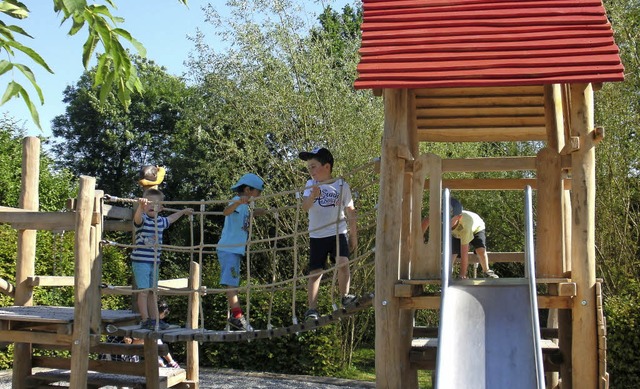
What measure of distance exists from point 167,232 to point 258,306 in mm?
7915

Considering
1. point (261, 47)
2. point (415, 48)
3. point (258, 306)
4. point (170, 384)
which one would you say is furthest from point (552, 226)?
point (261, 47)

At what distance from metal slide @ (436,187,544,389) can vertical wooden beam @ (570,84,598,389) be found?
30 centimetres

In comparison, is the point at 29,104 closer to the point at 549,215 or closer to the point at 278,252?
the point at 549,215

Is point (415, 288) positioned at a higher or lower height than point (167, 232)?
lower

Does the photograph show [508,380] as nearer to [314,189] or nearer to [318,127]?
[314,189]

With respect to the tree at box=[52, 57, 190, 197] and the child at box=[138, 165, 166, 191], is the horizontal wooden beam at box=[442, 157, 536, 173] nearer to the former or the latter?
the child at box=[138, 165, 166, 191]

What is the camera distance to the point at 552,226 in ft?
16.4

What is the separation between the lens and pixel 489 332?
15.4 ft

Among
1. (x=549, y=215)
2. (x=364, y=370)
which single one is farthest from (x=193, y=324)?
(x=364, y=370)

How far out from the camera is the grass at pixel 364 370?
1203 cm

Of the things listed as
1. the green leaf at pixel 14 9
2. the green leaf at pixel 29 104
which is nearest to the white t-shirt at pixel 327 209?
the green leaf at pixel 29 104

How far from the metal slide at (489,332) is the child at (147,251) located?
104 inches

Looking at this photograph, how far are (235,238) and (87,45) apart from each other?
9.02 feet

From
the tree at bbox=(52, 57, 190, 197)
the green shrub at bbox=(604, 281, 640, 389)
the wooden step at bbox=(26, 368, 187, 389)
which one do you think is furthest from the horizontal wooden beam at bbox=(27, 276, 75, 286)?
the tree at bbox=(52, 57, 190, 197)
